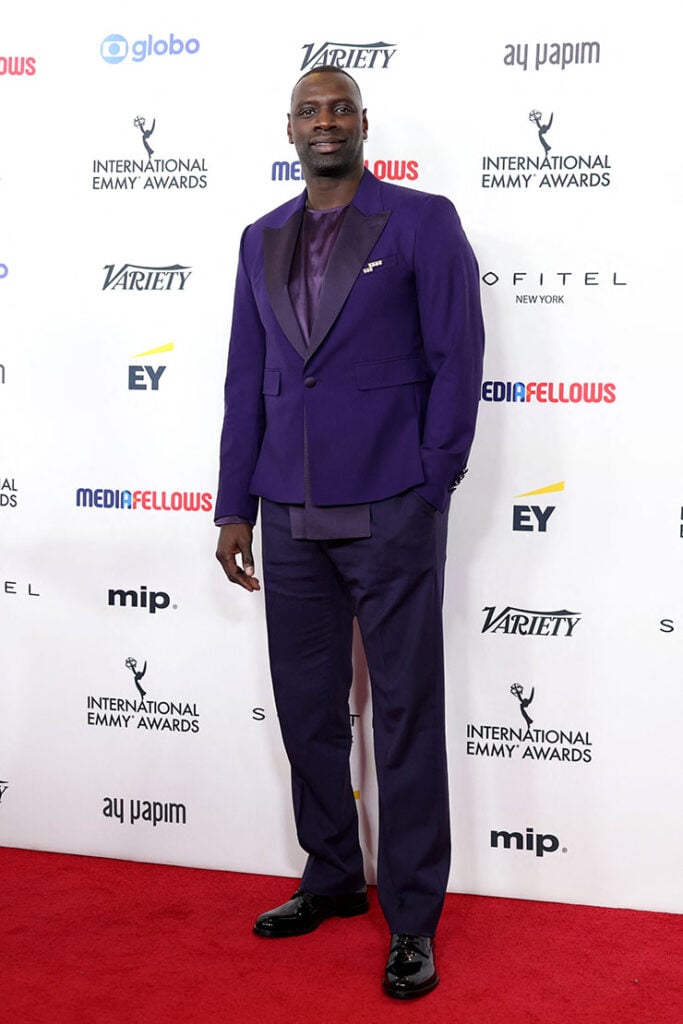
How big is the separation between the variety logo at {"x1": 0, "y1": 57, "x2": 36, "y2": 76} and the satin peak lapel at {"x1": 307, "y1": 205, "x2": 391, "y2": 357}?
1129mm

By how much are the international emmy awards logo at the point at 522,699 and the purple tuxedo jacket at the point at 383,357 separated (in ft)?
2.33

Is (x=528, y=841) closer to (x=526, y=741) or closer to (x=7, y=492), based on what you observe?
(x=526, y=741)

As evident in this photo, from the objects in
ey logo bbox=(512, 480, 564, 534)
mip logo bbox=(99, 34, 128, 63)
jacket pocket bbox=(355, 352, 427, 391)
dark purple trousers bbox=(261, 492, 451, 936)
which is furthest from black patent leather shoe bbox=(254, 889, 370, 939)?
mip logo bbox=(99, 34, 128, 63)

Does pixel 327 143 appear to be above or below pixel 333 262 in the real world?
above

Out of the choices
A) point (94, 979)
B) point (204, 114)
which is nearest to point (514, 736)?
point (94, 979)

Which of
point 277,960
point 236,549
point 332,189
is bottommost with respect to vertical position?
point 277,960

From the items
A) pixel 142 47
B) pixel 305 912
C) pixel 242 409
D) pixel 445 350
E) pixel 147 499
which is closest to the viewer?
pixel 445 350

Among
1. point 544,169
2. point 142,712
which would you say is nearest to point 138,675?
point 142,712

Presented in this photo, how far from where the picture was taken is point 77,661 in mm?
3150

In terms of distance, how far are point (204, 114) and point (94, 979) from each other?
6.64 ft

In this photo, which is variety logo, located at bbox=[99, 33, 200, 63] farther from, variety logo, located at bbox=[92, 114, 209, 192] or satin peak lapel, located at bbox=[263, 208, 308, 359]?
satin peak lapel, located at bbox=[263, 208, 308, 359]

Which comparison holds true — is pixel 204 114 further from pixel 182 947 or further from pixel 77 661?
pixel 182 947

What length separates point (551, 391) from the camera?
2773mm

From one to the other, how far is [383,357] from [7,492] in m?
1.25
